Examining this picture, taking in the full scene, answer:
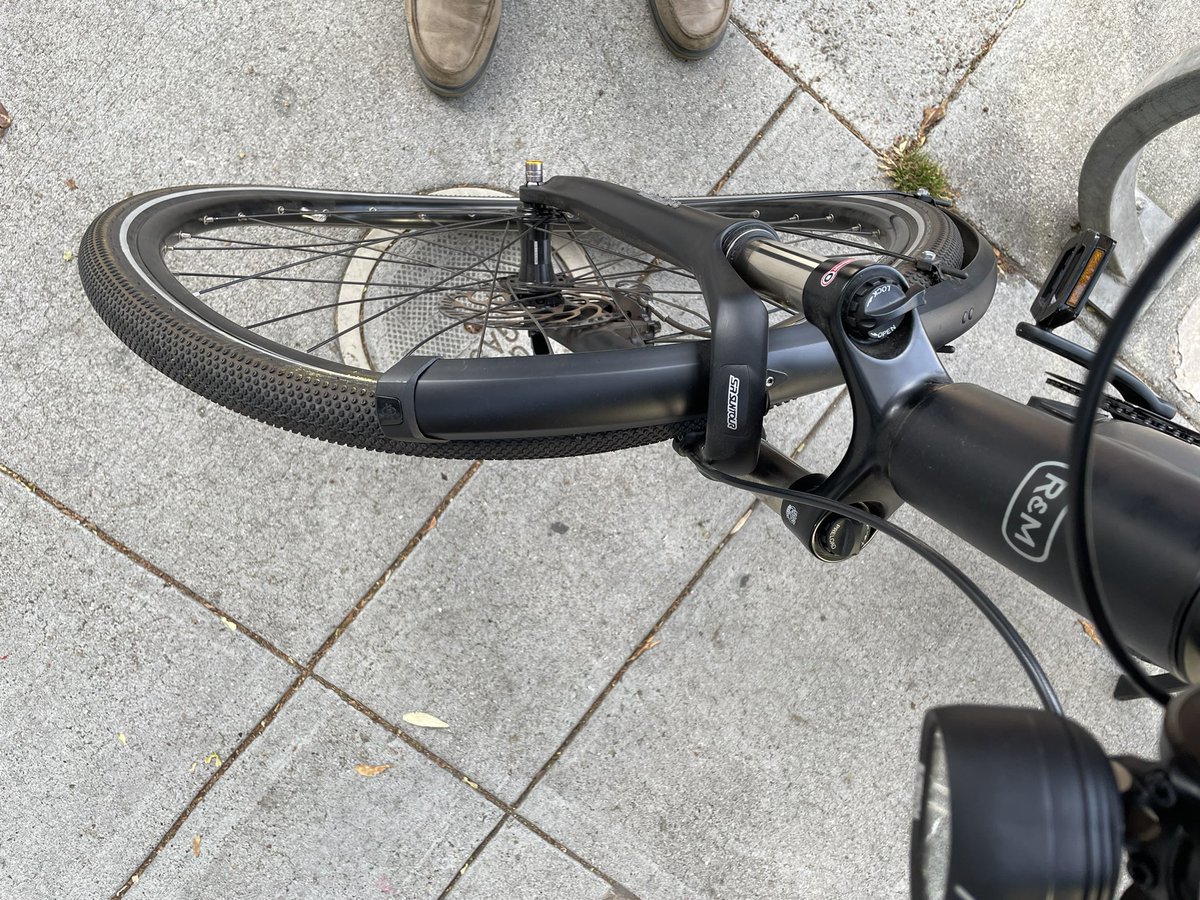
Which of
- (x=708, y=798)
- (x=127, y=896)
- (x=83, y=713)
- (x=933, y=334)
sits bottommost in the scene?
(x=127, y=896)

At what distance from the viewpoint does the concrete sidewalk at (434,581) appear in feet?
5.97

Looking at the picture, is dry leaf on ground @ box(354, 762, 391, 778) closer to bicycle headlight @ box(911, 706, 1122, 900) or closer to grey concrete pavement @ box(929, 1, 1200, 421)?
bicycle headlight @ box(911, 706, 1122, 900)

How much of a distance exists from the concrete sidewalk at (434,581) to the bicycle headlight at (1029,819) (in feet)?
4.95

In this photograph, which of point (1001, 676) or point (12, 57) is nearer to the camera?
A: point (12, 57)

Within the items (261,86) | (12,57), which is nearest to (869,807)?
(261,86)

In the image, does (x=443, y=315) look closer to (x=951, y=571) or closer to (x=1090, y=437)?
(x=951, y=571)

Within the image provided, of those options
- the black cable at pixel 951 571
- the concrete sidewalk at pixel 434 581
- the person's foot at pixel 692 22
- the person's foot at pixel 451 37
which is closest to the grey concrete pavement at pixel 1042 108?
the concrete sidewalk at pixel 434 581

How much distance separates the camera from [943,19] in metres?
2.02

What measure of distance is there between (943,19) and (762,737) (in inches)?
71.8

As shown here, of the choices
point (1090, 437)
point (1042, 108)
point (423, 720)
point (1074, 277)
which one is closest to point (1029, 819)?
point (1090, 437)

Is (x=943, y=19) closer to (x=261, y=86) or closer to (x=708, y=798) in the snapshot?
(x=261, y=86)

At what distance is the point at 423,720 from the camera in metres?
1.86

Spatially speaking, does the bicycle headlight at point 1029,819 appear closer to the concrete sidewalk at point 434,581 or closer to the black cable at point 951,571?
the black cable at point 951,571

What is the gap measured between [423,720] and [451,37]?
1.53m
